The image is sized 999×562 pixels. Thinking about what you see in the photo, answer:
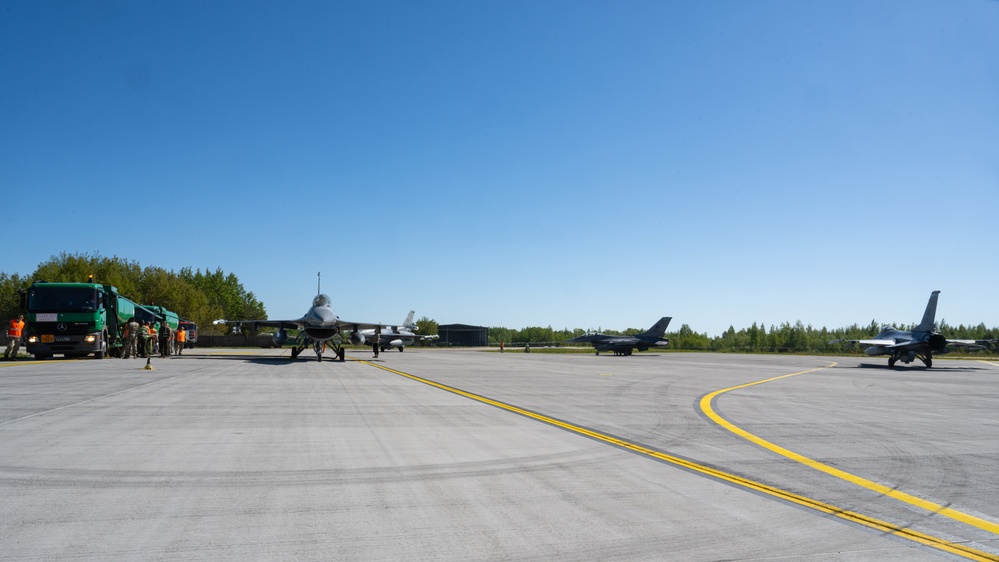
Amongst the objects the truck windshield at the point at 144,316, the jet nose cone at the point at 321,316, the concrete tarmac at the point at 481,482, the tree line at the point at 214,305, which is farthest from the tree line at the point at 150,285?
the concrete tarmac at the point at 481,482

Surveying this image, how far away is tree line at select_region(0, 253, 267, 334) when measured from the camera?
67750mm

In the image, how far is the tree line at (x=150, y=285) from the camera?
2667 inches

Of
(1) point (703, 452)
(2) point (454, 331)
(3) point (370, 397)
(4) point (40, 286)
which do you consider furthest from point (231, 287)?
(1) point (703, 452)

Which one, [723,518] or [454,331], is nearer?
[723,518]

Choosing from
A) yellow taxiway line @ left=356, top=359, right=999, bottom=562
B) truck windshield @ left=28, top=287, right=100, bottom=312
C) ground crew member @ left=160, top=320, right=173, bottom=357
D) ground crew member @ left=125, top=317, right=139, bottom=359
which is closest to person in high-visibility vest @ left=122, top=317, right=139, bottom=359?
ground crew member @ left=125, top=317, right=139, bottom=359

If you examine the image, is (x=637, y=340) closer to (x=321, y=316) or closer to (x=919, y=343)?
(x=919, y=343)

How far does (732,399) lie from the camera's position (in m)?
16.0

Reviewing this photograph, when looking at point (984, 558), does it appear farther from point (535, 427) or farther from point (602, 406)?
point (602, 406)

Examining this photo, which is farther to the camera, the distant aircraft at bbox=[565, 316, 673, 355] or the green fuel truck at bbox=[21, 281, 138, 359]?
the distant aircraft at bbox=[565, 316, 673, 355]

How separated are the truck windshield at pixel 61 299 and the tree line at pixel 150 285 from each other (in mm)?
35556

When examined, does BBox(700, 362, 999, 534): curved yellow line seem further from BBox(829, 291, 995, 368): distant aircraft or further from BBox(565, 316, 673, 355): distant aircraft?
BBox(565, 316, 673, 355): distant aircraft

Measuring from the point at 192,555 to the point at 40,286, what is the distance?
1170 inches

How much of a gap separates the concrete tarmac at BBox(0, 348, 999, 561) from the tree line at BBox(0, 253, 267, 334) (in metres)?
59.9

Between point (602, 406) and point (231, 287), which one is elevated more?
point (231, 287)
